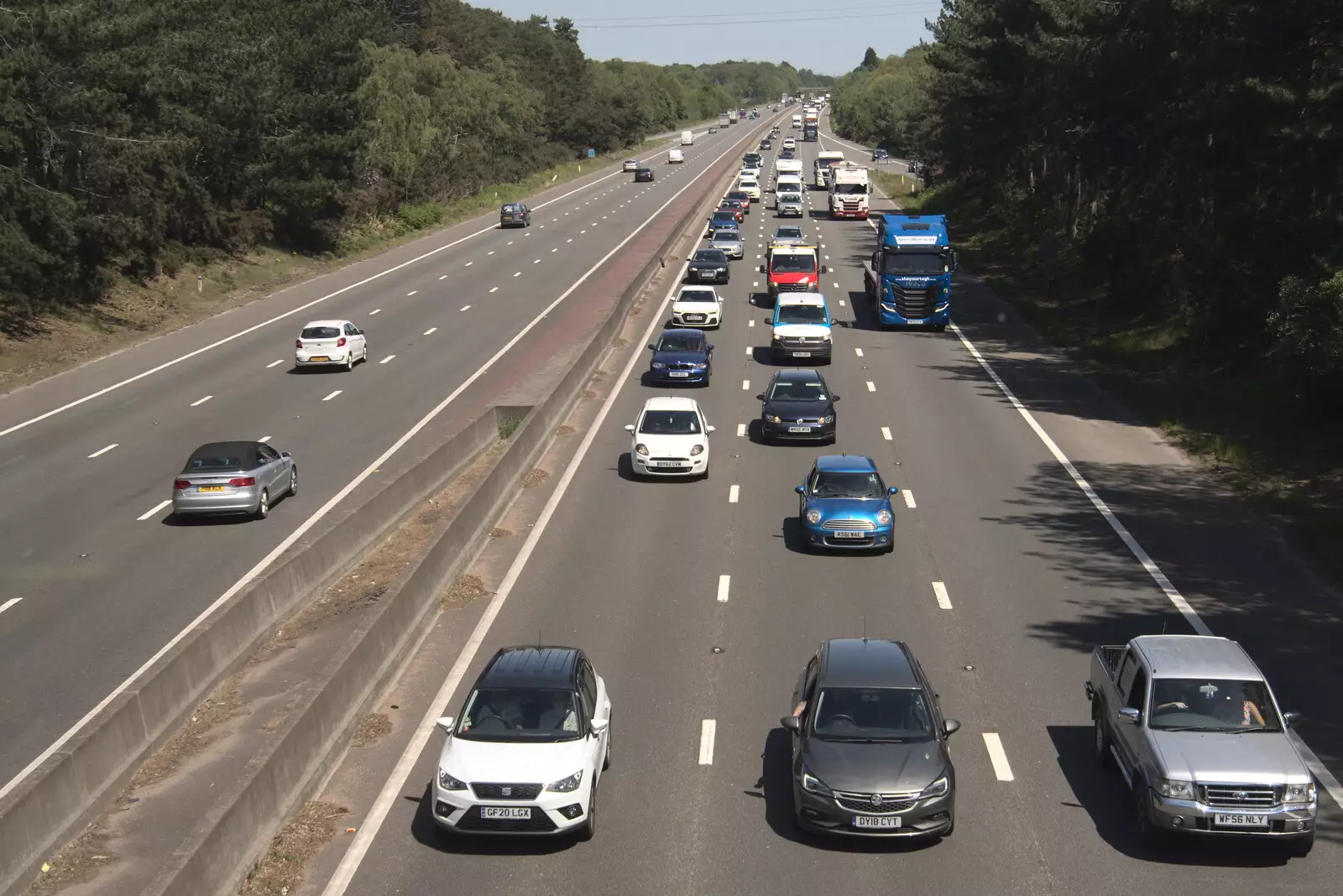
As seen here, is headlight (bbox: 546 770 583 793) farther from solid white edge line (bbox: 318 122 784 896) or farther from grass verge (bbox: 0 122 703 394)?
grass verge (bbox: 0 122 703 394)

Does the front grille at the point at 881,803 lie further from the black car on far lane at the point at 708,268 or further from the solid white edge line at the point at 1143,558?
the black car on far lane at the point at 708,268

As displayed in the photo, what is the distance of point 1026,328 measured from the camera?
4972 cm

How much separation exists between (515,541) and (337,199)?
46817 mm

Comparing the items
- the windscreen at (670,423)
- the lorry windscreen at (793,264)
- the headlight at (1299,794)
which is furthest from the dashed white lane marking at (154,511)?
the lorry windscreen at (793,264)

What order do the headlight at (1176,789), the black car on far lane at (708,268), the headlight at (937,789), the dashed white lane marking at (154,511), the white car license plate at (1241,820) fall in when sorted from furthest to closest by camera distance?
1. the black car on far lane at (708,268)
2. the dashed white lane marking at (154,511)
3. the headlight at (937,789)
4. the headlight at (1176,789)
5. the white car license plate at (1241,820)

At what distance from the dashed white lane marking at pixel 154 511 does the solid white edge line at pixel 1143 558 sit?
60.2ft

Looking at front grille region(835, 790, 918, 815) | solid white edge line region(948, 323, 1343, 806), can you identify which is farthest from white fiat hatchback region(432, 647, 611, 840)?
solid white edge line region(948, 323, 1343, 806)

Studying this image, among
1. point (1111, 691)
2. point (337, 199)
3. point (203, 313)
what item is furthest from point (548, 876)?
point (337, 199)

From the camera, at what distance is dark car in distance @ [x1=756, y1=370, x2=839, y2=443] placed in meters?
32.1

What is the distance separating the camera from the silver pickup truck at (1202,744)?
42.7 ft

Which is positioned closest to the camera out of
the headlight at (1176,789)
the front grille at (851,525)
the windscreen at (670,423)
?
the headlight at (1176,789)

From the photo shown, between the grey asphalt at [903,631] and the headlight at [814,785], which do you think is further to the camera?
the headlight at [814,785]

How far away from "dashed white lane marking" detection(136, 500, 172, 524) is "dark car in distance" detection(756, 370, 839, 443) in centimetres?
1315

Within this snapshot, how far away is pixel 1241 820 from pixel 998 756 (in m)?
3.37
